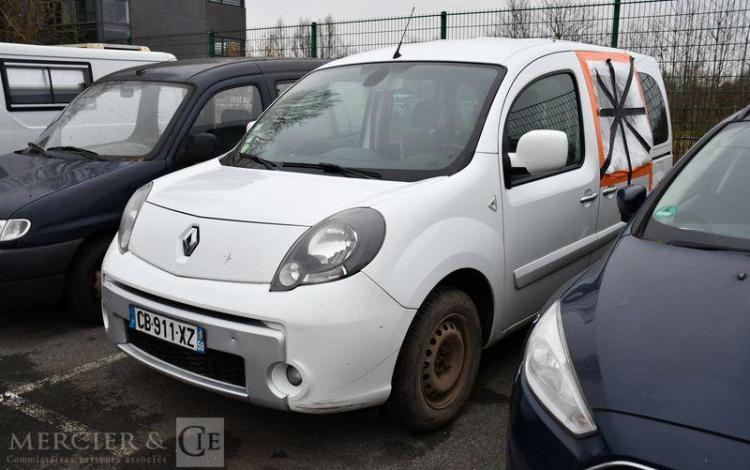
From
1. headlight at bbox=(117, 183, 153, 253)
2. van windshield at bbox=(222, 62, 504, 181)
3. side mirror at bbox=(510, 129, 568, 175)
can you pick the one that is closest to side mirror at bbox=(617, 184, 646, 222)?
side mirror at bbox=(510, 129, 568, 175)

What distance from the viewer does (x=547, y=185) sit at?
3.48 metres

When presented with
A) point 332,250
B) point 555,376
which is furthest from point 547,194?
point 555,376

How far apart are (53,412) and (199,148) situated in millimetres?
2008

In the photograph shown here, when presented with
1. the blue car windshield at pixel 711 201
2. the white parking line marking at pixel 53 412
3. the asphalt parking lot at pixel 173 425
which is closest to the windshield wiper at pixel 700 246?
the blue car windshield at pixel 711 201

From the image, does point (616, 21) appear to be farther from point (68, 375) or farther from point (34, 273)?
point (68, 375)

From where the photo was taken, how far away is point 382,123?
137 inches

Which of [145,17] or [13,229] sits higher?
[145,17]

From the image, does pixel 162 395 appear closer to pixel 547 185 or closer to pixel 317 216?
pixel 317 216

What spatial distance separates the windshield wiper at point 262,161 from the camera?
3430 millimetres

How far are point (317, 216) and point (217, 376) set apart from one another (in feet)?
2.54

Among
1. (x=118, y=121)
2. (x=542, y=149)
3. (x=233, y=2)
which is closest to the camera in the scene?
(x=542, y=149)

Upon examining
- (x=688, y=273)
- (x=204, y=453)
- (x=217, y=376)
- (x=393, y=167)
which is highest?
(x=393, y=167)

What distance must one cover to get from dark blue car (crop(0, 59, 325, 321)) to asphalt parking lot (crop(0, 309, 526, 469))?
1.83 ft

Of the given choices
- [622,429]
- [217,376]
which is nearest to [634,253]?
[622,429]
